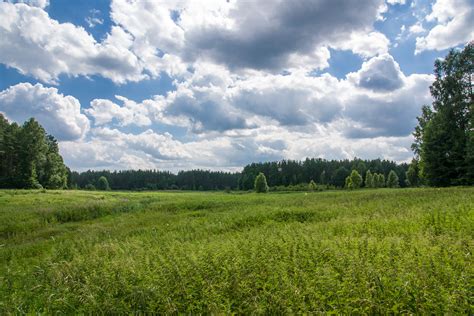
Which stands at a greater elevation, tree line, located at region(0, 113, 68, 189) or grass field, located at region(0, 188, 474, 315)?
tree line, located at region(0, 113, 68, 189)

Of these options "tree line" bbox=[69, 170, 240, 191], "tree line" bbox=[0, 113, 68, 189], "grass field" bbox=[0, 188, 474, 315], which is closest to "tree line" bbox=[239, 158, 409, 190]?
"tree line" bbox=[69, 170, 240, 191]

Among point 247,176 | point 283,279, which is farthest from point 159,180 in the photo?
point 283,279

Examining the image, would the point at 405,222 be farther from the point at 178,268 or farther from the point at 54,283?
the point at 54,283

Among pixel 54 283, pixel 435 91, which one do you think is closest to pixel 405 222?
pixel 54 283

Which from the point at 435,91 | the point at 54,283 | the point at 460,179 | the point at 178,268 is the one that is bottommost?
the point at 54,283

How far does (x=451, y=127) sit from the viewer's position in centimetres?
3966

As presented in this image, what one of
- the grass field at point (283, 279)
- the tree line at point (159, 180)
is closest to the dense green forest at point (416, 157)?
the tree line at point (159, 180)

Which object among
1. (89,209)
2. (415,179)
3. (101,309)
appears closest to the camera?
(101,309)

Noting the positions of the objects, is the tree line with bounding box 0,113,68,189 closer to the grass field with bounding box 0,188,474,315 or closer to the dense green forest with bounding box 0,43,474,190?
the dense green forest with bounding box 0,43,474,190

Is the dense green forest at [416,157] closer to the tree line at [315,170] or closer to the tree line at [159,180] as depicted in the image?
the tree line at [315,170]

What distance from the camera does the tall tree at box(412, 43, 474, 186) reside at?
3831cm

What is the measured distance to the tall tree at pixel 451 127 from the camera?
3831 cm

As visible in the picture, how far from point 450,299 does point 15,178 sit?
79572 mm

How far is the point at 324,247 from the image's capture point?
8.55 meters
